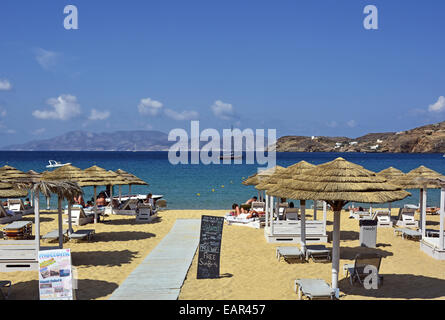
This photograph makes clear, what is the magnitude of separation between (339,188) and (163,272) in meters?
4.90

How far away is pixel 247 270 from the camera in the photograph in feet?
33.6

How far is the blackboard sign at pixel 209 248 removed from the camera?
9.48m

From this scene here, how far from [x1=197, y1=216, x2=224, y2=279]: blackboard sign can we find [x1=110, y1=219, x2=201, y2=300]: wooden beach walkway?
1.81 ft

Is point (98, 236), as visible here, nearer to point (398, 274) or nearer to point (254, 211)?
point (254, 211)

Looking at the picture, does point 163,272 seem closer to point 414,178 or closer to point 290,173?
point 290,173

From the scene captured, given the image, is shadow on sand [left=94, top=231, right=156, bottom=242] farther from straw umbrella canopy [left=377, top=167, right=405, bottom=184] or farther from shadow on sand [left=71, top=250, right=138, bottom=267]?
straw umbrella canopy [left=377, top=167, right=405, bottom=184]

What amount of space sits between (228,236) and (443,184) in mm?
7716

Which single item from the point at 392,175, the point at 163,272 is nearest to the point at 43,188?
the point at 163,272

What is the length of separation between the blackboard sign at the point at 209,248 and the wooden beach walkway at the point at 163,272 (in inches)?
21.7

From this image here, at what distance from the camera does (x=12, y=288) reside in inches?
341

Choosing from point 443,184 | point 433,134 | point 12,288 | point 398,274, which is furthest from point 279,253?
point 433,134

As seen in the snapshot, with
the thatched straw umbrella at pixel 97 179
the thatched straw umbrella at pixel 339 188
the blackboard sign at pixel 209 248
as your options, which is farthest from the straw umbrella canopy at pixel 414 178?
the thatched straw umbrella at pixel 97 179

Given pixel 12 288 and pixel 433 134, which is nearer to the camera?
pixel 12 288

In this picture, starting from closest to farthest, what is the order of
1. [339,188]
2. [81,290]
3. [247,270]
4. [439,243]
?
[339,188], [81,290], [247,270], [439,243]
